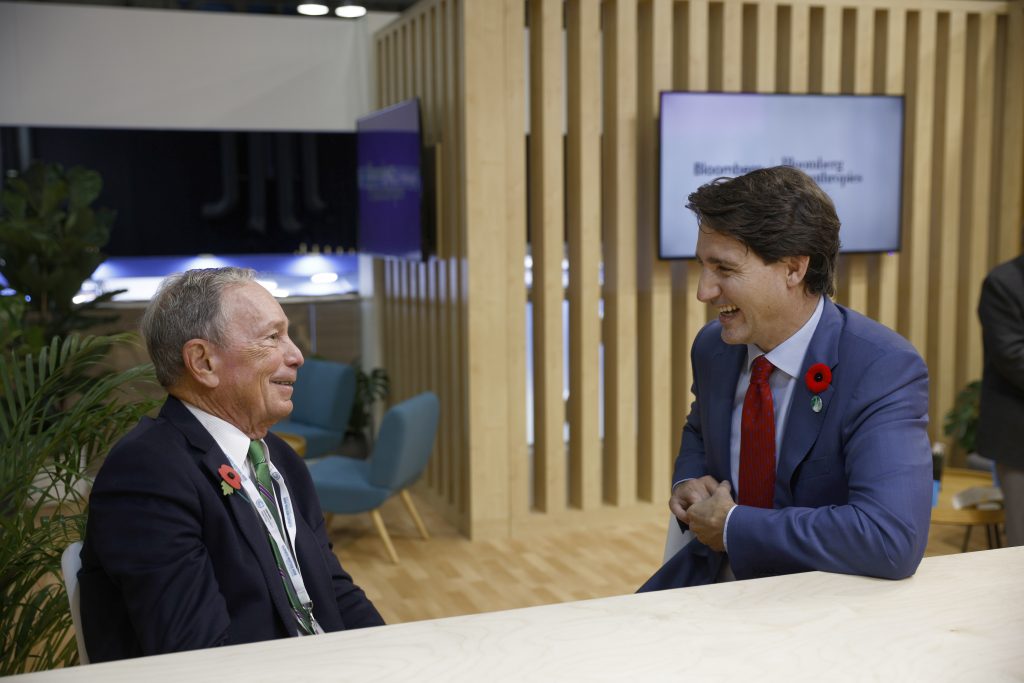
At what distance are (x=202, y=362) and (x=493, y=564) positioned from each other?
3.71m

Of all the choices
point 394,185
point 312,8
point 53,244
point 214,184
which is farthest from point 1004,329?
point 214,184

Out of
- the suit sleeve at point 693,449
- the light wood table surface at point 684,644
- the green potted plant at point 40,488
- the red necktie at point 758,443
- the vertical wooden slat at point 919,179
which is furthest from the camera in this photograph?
the vertical wooden slat at point 919,179

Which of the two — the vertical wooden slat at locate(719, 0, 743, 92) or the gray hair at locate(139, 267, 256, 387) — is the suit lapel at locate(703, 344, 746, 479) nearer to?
the gray hair at locate(139, 267, 256, 387)

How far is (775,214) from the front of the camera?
2238 millimetres

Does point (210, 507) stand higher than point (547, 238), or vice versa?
point (547, 238)

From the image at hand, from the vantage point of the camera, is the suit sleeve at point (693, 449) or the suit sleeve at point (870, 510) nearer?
the suit sleeve at point (870, 510)

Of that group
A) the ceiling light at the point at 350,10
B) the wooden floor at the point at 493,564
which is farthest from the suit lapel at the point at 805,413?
the ceiling light at the point at 350,10

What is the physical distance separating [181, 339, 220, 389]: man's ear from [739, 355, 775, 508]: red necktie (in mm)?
1134

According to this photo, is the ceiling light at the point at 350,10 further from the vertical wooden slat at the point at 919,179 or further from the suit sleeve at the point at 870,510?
the suit sleeve at the point at 870,510

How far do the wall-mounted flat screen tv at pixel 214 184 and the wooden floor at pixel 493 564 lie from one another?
2347 millimetres

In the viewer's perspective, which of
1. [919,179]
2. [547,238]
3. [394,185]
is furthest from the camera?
[394,185]

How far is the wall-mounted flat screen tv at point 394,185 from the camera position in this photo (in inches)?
254

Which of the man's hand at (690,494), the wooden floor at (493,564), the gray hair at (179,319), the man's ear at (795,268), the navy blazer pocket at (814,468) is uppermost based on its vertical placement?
the man's ear at (795,268)

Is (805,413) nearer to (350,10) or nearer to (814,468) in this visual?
(814,468)
